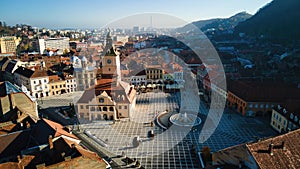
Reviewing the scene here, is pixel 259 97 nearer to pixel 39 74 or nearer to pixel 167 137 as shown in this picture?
Answer: pixel 167 137

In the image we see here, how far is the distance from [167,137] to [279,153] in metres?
21.9

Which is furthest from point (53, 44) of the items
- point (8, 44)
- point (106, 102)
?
point (106, 102)

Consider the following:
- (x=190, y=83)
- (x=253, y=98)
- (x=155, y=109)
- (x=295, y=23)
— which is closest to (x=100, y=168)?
(x=155, y=109)

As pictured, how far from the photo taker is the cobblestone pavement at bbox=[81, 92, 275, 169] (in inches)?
1212

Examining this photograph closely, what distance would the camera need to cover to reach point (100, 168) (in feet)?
73.8

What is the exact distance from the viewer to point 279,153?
1588 centimetres

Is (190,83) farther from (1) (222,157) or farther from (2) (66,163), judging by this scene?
(2) (66,163)

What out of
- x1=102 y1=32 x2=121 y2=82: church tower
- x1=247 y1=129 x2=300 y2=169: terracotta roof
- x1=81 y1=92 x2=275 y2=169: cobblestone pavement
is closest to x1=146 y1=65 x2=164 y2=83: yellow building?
x1=102 y1=32 x2=121 y2=82: church tower

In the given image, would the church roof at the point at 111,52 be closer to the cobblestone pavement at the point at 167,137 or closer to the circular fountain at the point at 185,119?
the cobblestone pavement at the point at 167,137

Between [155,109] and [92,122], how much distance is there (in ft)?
44.2

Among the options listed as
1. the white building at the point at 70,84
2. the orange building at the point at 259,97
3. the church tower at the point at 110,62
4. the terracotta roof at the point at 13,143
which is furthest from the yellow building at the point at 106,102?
the orange building at the point at 259,97

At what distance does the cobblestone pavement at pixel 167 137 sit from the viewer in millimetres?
30797

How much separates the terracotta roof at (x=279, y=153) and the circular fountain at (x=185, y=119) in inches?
927

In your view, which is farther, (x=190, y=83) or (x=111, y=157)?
(x=190, y=83)
